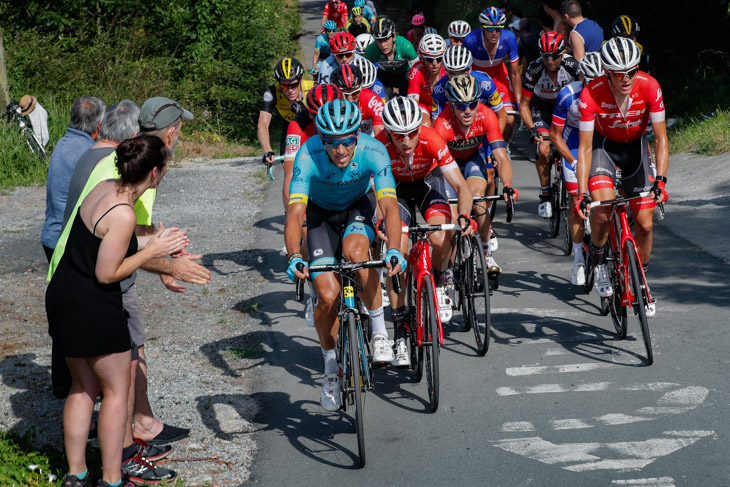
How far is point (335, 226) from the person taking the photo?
6.39 m

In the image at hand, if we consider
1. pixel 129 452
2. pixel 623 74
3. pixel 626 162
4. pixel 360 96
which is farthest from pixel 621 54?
pixel 129 452

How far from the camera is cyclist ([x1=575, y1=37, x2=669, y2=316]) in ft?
23.5

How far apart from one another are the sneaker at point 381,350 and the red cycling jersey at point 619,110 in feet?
9.38

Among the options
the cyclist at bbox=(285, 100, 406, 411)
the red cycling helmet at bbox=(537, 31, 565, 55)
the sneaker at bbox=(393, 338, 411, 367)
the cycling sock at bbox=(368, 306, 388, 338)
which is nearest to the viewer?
the cyclist at bbox=(285, 100, 406, 411)

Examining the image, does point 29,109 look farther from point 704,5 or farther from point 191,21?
point 704,5

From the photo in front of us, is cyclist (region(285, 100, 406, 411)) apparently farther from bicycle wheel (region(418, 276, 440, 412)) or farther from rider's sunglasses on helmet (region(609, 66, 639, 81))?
rider's sunglasses on helmet (region(609, 66, 639, 81))

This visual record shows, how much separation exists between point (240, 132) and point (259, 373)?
16.2 m

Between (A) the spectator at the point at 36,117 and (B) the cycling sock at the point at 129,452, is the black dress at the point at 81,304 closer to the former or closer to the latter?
(B) the cycling sock at the point at 129,452

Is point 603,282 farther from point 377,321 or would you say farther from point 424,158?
point 377,321

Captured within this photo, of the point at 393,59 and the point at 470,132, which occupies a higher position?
the point at 393,59

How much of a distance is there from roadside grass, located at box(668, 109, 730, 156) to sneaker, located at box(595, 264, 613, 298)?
765 cm

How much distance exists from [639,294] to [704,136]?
9.20m

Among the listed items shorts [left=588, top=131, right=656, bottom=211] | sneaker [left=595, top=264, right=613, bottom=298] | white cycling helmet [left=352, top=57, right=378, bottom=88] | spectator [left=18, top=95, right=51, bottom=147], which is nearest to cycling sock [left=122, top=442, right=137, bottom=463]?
sneaker [left=595, top=264, right=613, bottom=298]

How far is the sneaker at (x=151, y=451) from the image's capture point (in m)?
5.32
